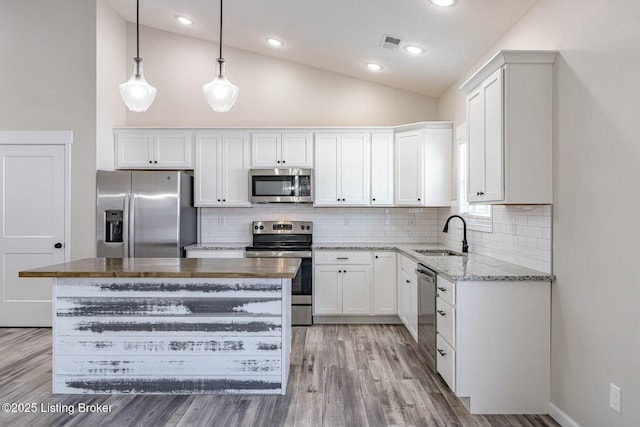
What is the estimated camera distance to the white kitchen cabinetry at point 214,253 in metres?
4.57

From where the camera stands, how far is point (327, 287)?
15.2 ft

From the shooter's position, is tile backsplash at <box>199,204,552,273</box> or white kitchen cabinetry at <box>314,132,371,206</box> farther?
tile backsplash at <box>199,204,552,273</box>

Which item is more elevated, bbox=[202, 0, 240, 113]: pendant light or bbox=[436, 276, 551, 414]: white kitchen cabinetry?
bbox=[202, 0, 240, 113]: pendant light

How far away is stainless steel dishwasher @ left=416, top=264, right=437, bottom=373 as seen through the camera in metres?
3.13

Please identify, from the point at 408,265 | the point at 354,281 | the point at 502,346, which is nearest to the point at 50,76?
the point at 354,281

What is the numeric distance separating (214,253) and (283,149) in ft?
4.82

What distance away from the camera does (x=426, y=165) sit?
4.61 meters

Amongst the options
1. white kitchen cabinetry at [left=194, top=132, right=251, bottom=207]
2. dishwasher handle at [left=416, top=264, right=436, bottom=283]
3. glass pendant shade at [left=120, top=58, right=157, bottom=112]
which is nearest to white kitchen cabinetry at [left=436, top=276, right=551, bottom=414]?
dishwasher handle at [left=416, top=264, right=436, bottom=283]

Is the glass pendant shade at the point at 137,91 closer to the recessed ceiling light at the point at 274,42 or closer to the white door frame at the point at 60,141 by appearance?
the recessed ceiling light at the point at 274,42

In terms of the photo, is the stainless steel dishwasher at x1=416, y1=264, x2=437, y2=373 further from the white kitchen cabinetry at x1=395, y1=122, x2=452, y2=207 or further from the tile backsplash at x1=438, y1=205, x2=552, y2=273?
the white kitchen cabinetry at x1=395, y1=122, x2=452, y2=207

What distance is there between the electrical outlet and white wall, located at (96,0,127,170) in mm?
4916

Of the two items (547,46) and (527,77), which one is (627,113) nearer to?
(527,77)

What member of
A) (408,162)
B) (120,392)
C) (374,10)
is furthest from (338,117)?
(120,392)

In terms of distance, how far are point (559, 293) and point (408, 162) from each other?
8.16ft
